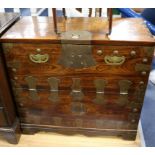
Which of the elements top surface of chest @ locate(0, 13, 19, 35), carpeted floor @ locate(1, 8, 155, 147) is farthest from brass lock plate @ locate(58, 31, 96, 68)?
carpeted floor @ locate(1, 8, 155, 147)

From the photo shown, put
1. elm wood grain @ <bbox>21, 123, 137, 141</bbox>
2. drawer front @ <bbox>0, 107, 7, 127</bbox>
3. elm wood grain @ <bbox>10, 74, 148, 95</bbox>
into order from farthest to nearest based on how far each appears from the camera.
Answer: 1. elm wood grain @ <bbox>21, 123, 137, 141</bbox>
2. drawer front @ <bbox>0, 107, 7, 127</bbox>
3. elm wood grain @ <bbox>10, 74, 148, 95</bbox>

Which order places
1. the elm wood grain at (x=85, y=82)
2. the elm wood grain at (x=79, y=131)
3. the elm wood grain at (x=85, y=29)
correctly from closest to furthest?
the elm wood grain at (x=85, y=29), the elm wood grain at (x=85, y=82), the elm wood grain at (x=79, y=131)

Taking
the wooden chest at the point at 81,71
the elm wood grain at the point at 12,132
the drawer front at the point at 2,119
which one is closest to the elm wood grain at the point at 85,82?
the wooden chest at the point at 81,71

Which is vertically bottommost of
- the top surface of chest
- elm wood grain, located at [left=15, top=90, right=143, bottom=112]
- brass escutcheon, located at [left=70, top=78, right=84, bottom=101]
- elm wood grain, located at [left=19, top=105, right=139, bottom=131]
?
elm wood grain, located at [left=19, top=105, right=139, bottom=131]

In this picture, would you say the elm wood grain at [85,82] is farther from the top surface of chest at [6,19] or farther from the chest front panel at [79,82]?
the top surface of chest at [6,19]

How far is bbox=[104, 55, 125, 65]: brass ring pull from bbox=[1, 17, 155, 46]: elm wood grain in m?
0.07

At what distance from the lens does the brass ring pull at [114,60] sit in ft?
3.30

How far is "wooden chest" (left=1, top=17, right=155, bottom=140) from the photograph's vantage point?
989 millimetres

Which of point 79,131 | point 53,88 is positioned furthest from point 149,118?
point 53,88

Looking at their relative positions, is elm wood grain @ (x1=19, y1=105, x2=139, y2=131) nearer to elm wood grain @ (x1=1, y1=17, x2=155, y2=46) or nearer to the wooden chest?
the wooden chest

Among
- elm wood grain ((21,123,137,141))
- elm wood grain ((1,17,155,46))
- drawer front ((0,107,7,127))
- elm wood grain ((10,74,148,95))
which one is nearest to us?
elm wood grain ((1,17,155,46))

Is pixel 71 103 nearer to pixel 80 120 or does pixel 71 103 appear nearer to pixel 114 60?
pixel 80 120

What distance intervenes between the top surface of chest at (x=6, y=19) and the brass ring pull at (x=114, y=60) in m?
0.53
